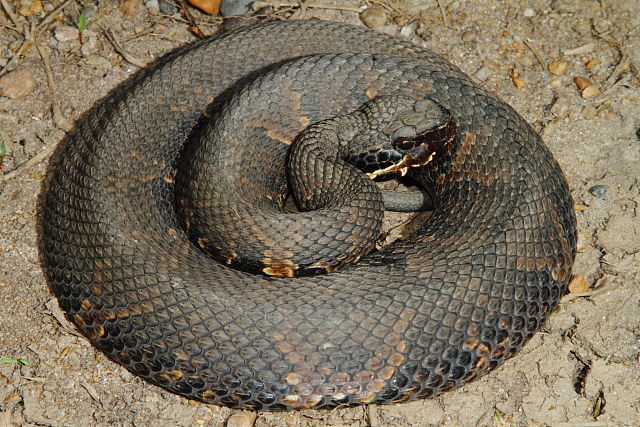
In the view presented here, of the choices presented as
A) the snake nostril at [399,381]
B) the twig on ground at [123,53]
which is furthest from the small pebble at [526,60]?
the snake nostril at [399,381]

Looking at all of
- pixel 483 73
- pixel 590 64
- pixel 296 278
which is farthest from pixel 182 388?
pixel 590 64

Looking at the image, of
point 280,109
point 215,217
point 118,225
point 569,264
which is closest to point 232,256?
point 215,217

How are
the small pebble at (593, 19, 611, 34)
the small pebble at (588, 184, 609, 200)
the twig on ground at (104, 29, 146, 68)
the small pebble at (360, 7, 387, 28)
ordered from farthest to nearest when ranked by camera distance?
1. the small pebble at (360, 7, 387, 28)
2. the small pebble at (593, 19, 611, 34)
3. the twig on ground at (104, 29, 146, 68)
4. the small pebble at (588, 184, 609, 200)

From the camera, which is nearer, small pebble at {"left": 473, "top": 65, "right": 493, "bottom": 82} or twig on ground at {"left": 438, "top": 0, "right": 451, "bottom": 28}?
small pebble at {"left": 473, "top": 65, "right": 493, "bottom": 82}

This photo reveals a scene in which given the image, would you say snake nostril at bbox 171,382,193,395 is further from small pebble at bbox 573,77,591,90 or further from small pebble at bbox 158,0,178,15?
small pebble at bbox 573,77,591,90

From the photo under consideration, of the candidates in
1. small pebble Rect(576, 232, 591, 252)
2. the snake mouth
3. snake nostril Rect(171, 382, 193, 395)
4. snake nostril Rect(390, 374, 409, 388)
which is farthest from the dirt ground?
the snake mouth

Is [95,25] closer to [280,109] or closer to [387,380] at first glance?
[280,109]
